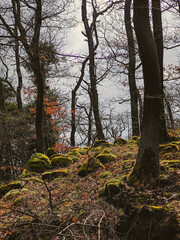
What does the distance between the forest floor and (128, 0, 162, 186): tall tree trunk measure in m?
0.42

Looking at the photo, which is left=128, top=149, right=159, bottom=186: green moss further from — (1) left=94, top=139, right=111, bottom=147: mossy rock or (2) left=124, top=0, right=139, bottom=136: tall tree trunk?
(2) left=124, top=0, right=139, bottom=136: tall tree trunk

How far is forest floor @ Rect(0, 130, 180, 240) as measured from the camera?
3.32 metres

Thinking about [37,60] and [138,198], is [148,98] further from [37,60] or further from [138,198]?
[37,60]

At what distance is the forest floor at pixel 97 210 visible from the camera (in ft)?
10.9

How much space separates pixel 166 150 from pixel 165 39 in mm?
5910

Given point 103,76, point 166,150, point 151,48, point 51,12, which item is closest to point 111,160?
point 166,150

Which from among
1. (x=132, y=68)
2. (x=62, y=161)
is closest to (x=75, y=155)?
(x=62, y=161)

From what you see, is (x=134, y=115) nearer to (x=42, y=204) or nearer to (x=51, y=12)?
(x=51, y=12)

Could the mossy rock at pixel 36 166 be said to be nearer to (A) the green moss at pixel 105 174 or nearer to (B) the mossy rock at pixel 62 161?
(B) the mossy rock at pixel 62 161

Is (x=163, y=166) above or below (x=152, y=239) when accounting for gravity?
above

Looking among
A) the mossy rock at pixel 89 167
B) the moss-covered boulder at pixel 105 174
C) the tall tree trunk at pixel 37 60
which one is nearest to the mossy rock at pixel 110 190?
the moss-covered boulder at pixel 105 174

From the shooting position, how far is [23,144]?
444 inches

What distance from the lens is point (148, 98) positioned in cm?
524

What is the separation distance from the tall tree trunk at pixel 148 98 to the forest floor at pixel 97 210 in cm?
42
